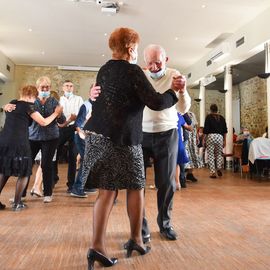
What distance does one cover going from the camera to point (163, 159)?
2.26 metres

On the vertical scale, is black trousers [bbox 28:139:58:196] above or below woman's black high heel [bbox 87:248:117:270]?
above

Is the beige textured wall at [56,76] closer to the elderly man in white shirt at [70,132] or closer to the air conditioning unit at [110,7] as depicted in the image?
the air conditioning unit at [110,7]

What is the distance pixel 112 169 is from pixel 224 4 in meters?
6.72

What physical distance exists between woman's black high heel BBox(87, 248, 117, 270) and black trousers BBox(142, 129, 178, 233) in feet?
1.67

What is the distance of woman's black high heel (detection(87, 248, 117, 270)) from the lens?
1.70 m

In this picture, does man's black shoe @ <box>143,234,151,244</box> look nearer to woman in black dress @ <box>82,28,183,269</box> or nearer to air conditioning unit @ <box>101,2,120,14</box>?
woman in black dress @ <box>82,28,183,269</box>

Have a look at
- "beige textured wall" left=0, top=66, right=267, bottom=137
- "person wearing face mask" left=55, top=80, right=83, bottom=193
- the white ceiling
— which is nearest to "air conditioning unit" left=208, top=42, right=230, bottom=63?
the white ceiling

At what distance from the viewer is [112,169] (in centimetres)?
177

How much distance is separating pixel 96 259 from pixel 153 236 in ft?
2.39

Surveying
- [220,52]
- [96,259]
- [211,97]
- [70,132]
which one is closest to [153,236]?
[96,259]

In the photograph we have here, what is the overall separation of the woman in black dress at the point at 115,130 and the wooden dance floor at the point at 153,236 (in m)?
0.31

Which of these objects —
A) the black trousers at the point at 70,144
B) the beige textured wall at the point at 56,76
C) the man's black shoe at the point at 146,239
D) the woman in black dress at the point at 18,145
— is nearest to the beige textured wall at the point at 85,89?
the beige textured wall at the point at 56,76

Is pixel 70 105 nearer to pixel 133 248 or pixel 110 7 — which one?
pixel 133 248

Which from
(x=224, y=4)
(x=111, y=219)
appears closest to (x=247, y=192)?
(x=111, y=219)
